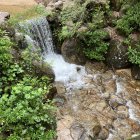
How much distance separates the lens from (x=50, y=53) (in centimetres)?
1186

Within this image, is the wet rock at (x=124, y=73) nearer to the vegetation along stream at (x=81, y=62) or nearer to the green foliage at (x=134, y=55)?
the vegetation along stream at (x=81, y=62)

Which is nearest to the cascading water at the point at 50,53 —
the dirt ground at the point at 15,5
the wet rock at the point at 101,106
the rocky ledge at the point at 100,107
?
the rocky ledge at the point at 100,107

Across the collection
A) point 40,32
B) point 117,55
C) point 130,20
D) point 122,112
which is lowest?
point 122,112

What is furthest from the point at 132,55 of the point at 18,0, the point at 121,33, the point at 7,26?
the point at 18,0

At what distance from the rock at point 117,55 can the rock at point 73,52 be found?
3.17 ft

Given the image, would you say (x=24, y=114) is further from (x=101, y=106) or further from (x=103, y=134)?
(x=101, y=106)

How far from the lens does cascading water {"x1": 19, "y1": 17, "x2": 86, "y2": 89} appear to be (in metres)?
10.7

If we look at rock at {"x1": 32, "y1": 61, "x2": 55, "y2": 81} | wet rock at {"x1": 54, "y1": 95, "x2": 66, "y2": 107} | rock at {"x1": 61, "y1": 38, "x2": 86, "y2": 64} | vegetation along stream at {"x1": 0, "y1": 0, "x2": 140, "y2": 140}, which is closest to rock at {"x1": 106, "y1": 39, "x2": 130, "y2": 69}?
vegetation along stream at {"x1": 0, "y1": 0, "x2": 140, "y2": 140}

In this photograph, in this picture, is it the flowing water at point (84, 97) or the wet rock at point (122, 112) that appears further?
the wet rock at point (122, 112)

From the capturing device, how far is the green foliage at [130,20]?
1095cm

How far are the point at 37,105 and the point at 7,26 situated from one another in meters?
3.55

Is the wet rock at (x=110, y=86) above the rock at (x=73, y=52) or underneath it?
underneath

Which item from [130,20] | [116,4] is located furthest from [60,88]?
[116,4]

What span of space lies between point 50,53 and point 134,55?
3145 mm
